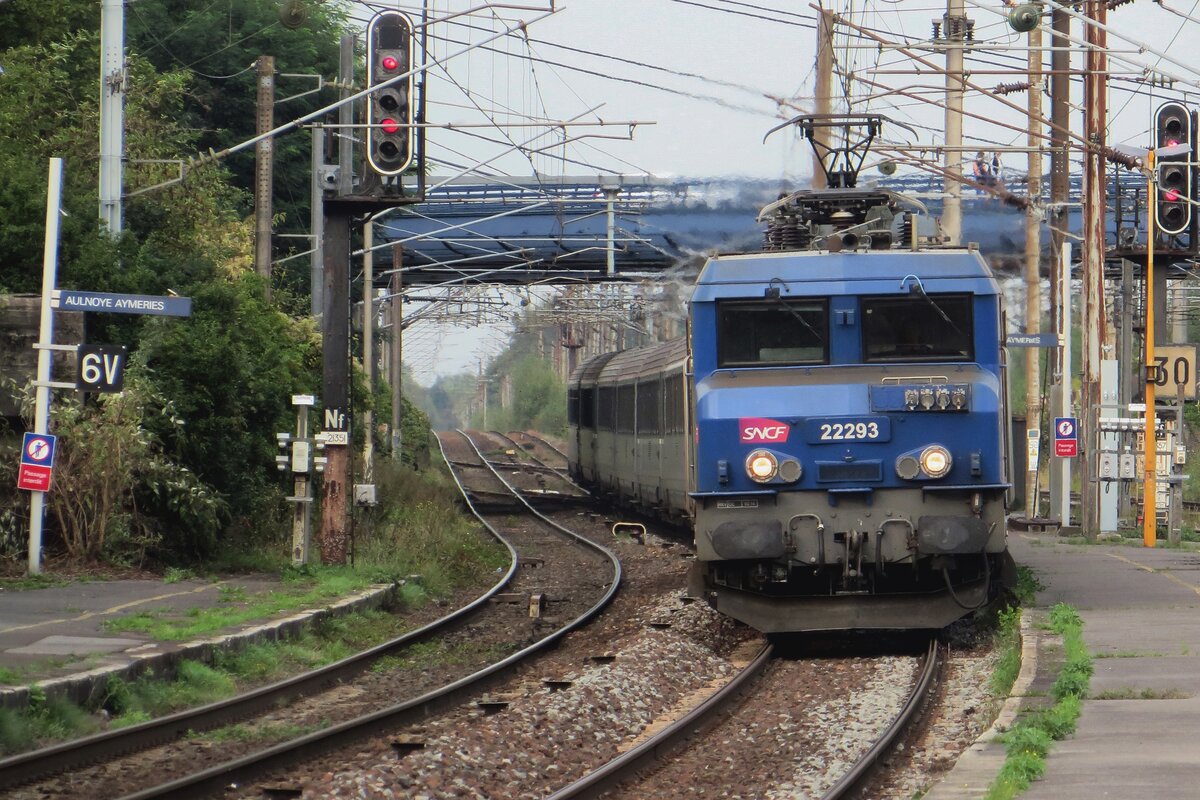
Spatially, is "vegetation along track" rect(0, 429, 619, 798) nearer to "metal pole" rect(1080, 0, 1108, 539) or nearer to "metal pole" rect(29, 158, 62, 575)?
"metal pole" rect(29, 158, 62, 575)

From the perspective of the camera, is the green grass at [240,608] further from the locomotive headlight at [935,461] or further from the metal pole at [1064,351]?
the metal pole at [1064,351]

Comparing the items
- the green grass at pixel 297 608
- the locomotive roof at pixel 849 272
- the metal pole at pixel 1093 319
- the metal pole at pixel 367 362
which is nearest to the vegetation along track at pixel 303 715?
the green grass at pixel 297 608

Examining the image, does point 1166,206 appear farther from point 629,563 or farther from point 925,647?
point 925,647

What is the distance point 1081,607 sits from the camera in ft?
52.2

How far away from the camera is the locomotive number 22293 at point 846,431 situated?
13.4 metres

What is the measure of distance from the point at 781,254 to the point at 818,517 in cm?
243

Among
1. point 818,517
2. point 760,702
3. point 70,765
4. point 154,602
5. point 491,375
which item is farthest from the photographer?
point 491,375

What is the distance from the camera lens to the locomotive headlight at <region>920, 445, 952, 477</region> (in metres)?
13.3

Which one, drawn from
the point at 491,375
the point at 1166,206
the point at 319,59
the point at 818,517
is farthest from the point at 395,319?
the point at 491,375

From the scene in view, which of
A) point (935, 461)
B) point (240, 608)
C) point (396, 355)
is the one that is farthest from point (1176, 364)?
point (396, 355)

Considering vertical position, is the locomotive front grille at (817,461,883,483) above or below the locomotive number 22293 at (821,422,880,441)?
below

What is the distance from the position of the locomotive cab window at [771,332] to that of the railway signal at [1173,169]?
9.66 metres

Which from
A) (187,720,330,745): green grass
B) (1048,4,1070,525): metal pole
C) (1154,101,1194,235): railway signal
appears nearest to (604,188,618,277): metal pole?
(1048,4,1070,525): metal pole

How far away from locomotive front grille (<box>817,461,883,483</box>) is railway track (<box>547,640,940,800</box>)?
186 cm
